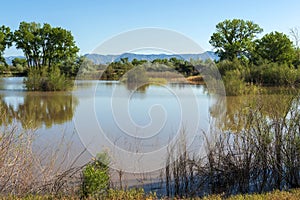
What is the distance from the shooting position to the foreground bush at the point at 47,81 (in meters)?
19.6

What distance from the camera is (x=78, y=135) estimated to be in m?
7.29

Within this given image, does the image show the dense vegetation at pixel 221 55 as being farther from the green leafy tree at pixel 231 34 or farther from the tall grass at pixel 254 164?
the tall grass at pixel 254 164

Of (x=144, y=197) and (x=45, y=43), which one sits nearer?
(x=144, y=197)

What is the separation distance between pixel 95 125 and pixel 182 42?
9.60 feet

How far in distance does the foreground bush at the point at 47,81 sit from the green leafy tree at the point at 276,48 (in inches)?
794

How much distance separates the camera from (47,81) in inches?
Result: 776

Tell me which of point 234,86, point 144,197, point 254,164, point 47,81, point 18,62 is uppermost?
point 18,62

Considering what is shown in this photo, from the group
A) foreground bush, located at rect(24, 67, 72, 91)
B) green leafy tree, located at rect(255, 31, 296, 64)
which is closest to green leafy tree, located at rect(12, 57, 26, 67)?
foreground bush, located at rect(24, 67, 72, 91)

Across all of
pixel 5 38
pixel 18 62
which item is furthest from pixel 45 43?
pixel 18 62

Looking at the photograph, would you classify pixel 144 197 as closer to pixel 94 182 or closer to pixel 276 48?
pixel 94 182

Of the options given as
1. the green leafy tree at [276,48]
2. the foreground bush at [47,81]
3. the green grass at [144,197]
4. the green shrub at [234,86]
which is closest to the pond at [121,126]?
the green grass at [144,197]

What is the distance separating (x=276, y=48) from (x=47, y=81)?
22.1 meters

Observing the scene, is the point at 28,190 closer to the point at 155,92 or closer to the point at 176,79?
the point at 176,79

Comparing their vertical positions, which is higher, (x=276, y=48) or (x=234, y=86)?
(x=276, y=48)
